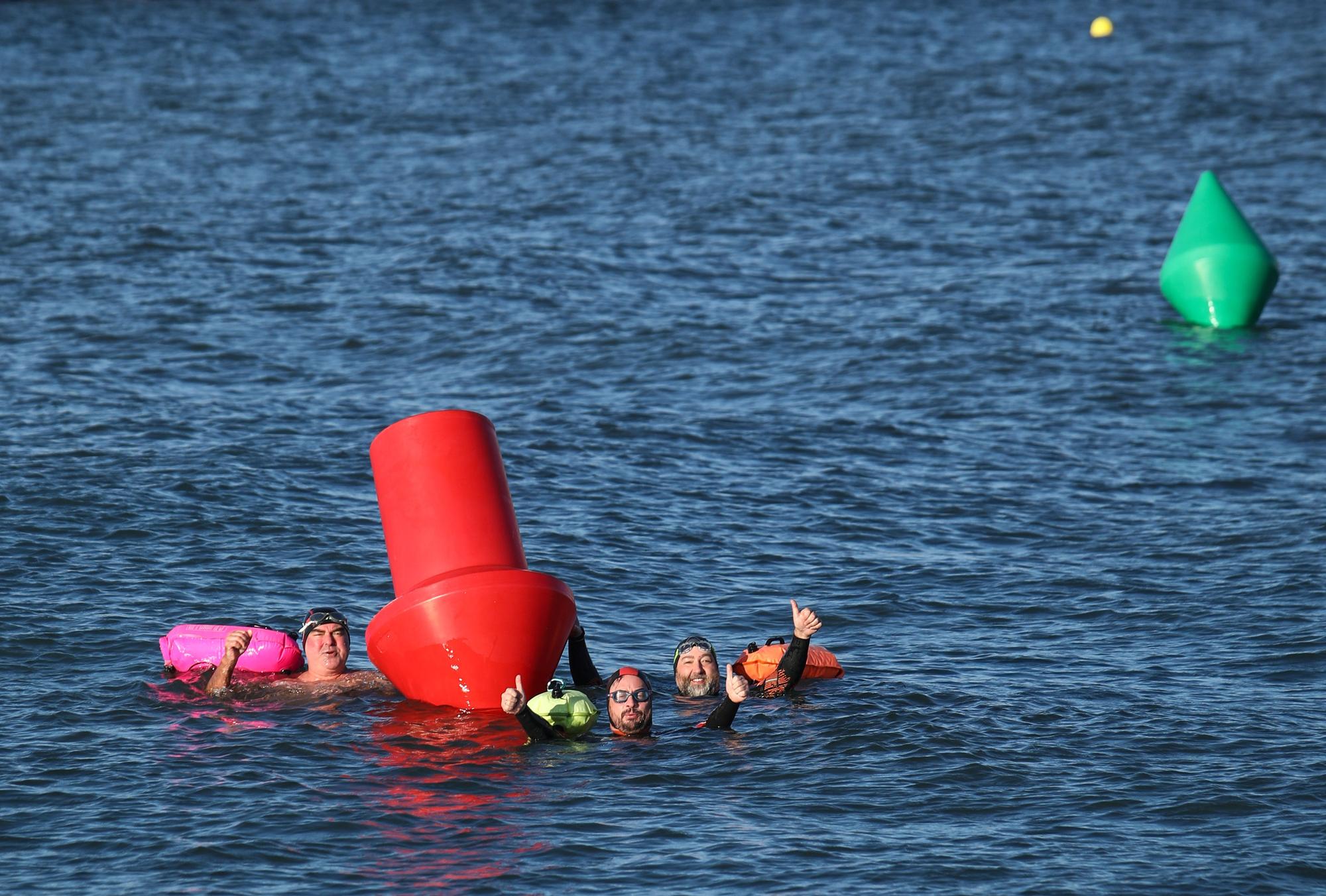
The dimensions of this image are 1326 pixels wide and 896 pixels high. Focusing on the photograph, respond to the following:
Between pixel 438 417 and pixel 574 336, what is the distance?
12.5 m

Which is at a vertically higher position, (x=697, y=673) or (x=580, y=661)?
(x=580, y=661)

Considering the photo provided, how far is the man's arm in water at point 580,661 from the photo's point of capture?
13227mm

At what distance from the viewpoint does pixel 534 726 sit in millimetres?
11812

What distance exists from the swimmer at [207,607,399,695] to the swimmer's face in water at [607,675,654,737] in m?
1.98

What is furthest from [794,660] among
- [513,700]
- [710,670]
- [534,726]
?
[513,700]

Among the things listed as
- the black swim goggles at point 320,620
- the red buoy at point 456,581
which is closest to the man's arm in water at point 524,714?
the red buoy at point 456,581

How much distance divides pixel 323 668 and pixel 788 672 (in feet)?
11.8

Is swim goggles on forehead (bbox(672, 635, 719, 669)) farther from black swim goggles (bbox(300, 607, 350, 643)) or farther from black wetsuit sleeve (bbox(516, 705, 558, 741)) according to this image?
black swim goggles (bbox(300, 607, 350, 643))

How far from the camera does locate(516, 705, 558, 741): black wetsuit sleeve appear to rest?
38.4 ft

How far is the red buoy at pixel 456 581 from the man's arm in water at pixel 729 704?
48.4 inches

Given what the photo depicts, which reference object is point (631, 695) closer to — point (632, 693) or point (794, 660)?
point (632, 693)

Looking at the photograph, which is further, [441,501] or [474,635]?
[441,501]

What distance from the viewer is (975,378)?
22.9 meters

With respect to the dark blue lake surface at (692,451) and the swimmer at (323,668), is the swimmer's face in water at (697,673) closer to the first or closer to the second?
the dark blue lake surface at (692,451)
